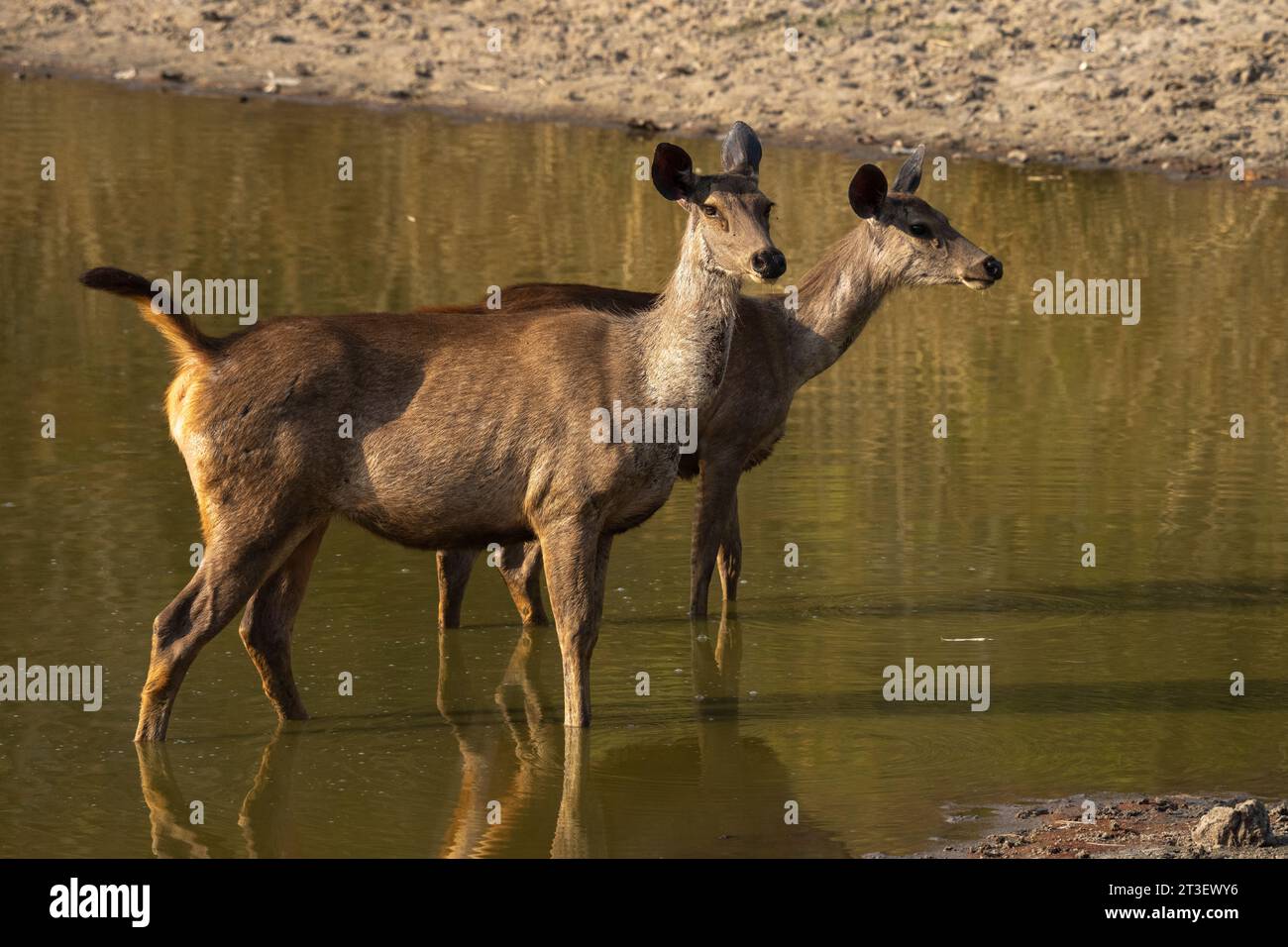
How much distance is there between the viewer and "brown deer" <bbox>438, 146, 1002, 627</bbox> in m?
12.6

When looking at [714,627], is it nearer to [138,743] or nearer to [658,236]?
[138,743]

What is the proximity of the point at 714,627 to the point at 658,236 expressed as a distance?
1135cm

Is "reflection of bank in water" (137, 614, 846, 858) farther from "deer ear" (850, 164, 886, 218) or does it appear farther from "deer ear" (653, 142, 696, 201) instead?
"deer ear" (850, 164, 886, 218)

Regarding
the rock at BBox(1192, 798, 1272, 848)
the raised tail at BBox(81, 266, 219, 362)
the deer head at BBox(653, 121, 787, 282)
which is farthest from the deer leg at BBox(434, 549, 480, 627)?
the rock at BBox(1192, 798, 1272, 848)

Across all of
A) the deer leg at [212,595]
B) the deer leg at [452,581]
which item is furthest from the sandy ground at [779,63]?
Answer: the deer leg at [212,595]

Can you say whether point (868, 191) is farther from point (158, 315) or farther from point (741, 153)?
point (158, 315)

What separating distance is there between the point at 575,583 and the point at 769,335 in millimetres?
2854

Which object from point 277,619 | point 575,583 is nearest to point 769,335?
point 575,583

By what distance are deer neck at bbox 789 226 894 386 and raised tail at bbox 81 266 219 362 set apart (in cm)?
389

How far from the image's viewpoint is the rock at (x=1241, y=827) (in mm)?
8991

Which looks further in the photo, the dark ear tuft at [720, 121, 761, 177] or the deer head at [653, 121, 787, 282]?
the dark ear tuft at [720, 121, 761, 177]

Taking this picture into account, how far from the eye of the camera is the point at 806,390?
18.0 m

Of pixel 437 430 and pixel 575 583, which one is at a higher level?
pixel 437 430

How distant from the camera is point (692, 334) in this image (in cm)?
1083
